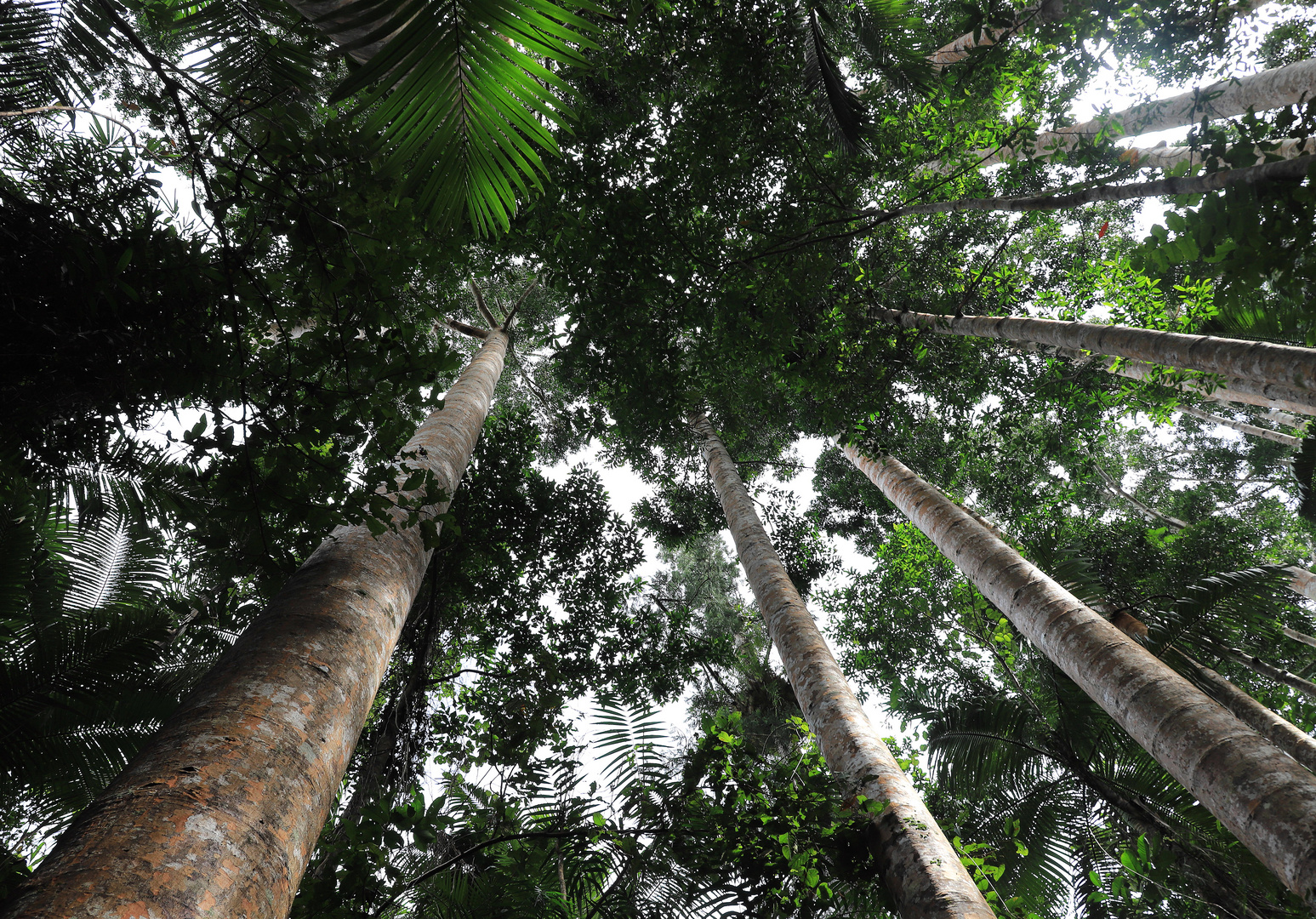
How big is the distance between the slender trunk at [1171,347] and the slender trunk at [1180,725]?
5.55 feet

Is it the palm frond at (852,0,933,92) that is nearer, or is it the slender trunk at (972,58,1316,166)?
the palm frond at (852,0,933,92)

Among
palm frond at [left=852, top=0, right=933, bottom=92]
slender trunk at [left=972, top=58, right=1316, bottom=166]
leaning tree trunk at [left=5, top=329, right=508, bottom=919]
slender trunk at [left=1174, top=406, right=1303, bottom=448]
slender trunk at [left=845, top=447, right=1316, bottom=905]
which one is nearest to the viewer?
leaning tree trunk at [left=5, top=329, right=508, bottom=919]

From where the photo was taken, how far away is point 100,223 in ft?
→ 6.46

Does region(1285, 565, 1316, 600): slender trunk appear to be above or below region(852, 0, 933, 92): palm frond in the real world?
below

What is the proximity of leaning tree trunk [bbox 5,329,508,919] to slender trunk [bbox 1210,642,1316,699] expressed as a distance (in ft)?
20.2

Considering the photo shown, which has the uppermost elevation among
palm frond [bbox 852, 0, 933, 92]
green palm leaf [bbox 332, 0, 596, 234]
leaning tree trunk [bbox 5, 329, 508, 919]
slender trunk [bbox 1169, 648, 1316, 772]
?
palm frond [bbox 852, 0, 933, 92]

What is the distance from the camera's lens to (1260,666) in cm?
544

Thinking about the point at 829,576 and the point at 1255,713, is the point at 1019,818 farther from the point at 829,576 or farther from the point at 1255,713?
the point at 829,576

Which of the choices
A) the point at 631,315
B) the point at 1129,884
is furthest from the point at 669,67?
the point at 1129,884

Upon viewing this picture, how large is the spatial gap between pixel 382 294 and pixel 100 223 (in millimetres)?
982

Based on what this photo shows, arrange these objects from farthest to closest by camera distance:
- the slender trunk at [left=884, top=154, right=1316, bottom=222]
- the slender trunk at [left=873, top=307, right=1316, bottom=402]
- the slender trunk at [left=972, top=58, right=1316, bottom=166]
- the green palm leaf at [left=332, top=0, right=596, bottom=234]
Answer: the slender trunk at [left=972, top=58, right=1316, bottom=166] → the slender trunk at [left=873, top=307, right=1316, bottom=402] → the slender trunk at [left=884, top=154, right=1316, bottom=222] → the green palm leaf at [left=332, top=0, right=596, bottom=234]

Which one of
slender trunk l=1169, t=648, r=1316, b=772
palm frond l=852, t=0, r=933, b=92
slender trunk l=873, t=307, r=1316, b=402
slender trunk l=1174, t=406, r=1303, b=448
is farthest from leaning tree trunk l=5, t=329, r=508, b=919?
slender trunk l=1174, t=406, r=1303, b=448

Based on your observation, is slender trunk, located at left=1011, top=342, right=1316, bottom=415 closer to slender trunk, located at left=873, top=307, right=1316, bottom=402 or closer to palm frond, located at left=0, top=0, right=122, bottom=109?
slender trunk, located at left=873, top=307, right=1316, bottom=402

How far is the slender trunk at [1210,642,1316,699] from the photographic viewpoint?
4.56m
